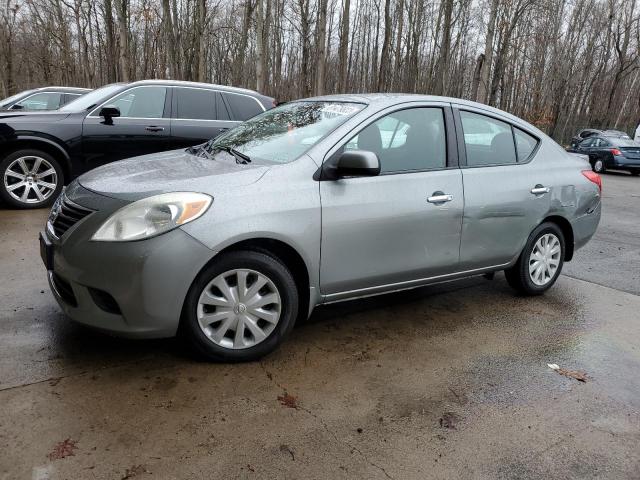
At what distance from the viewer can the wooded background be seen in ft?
90.3

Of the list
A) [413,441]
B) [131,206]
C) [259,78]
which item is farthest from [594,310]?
[259,78]

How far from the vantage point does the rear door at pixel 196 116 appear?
777 cm

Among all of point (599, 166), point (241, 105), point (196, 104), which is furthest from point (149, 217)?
point (599, 166)

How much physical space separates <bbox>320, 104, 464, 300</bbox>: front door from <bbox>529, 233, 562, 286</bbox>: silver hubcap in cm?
105

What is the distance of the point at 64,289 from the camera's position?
3043 mm

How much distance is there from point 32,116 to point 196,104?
7.37 feet

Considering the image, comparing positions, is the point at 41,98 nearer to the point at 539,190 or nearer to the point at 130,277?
the point at 130,277

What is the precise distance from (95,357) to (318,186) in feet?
5.65

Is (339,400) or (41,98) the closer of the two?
(339,400)

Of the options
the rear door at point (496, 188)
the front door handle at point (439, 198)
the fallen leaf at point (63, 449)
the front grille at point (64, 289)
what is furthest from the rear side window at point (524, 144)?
the fallen leaf at point (63, 449)

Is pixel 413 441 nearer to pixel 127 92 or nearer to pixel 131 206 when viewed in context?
pixel 131 206

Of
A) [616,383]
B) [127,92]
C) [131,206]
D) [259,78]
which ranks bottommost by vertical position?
[616,383]

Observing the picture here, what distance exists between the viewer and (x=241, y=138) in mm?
4055

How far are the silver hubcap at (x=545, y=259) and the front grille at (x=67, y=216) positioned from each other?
3.60 meters
